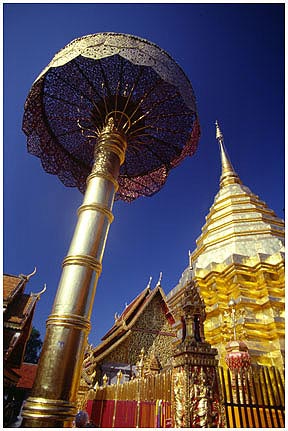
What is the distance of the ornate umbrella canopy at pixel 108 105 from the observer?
464 cm

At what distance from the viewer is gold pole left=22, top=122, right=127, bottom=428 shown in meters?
2.68

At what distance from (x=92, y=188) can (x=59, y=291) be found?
1524 millimetres

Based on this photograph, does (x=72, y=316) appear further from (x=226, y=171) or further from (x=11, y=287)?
(x=226, y=171)

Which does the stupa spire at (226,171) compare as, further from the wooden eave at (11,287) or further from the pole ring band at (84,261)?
the pole ring band at (84,261)

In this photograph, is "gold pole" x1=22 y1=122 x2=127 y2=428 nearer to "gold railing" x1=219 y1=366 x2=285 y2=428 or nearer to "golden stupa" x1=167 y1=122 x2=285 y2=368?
"gold railing" x1=219 y1=366 x2=285 y2=428

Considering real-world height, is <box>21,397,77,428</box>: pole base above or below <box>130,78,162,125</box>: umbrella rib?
below

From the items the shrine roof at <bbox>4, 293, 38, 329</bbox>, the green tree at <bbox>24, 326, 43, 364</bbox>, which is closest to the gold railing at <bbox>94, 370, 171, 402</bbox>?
the shrine roof at <bbox>4, 293, 38, 329</bbox>

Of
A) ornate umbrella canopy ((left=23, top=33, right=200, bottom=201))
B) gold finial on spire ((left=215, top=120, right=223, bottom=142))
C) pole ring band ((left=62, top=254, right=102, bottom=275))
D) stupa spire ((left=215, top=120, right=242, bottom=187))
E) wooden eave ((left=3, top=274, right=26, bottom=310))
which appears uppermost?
gold finial on spire ((left=215, top=120, right=223, bottom=142))

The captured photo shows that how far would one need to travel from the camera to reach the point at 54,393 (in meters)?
2.72

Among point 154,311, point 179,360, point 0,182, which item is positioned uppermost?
point 154,311

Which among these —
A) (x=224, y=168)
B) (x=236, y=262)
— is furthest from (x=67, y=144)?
(x=224, y=168)

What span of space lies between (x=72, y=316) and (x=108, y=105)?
371 centimetres

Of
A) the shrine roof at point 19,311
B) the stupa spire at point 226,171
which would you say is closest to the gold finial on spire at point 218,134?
the stupa spire at point 226,171

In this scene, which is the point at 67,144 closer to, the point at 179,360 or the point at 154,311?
the point at 179,360
